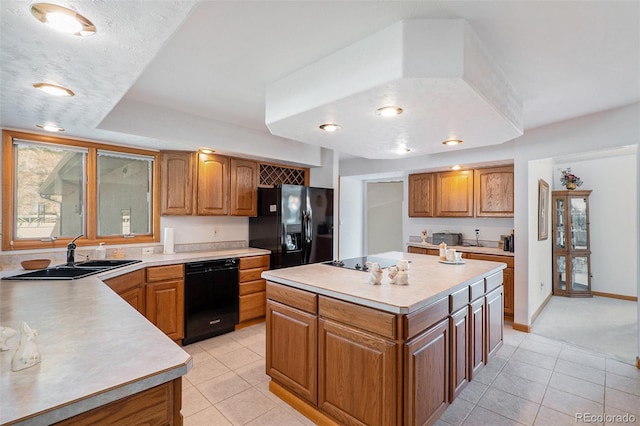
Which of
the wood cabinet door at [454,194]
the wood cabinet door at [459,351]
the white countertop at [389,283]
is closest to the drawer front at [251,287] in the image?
the white countertop at [389,283]

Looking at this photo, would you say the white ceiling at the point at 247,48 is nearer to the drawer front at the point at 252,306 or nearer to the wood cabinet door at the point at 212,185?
the wood cabinet door at the point at 212,185

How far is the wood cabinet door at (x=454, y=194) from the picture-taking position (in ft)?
14.8

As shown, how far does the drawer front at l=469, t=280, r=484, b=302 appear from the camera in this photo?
7.62 feet

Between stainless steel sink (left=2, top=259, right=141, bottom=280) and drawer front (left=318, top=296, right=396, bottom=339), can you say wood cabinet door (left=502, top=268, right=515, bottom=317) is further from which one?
stainless steel sink (left=2, top=259, right=141, bottom=280)

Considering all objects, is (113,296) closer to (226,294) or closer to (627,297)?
(226,294)

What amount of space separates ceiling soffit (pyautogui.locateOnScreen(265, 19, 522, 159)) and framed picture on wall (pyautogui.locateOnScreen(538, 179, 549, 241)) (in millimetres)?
2020

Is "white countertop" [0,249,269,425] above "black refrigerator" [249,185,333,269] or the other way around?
the other way around

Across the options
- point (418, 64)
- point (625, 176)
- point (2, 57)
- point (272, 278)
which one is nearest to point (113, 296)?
point (272, 278)

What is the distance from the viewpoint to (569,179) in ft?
16.3

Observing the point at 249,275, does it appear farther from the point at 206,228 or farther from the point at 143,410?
the point at 143,410

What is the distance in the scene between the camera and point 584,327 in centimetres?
371

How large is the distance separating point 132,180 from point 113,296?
215 centimetres

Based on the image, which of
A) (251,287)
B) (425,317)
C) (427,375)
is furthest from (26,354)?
(251,287)

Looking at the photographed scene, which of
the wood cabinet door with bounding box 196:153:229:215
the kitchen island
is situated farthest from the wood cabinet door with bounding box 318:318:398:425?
the wood cabinet door with bounding box 196:153:229:215
